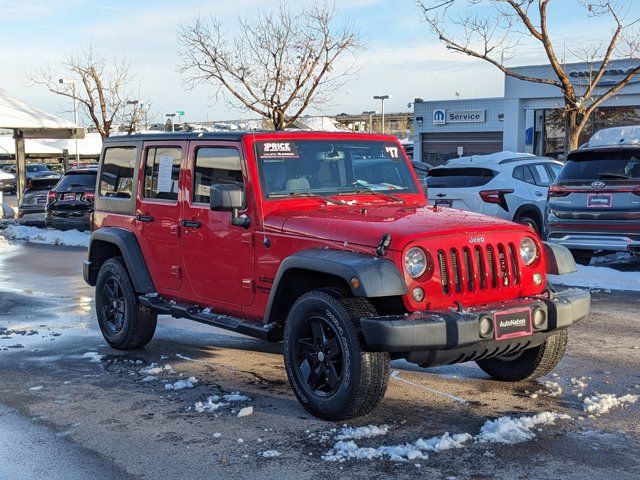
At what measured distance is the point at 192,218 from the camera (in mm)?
6789

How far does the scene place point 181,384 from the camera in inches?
254

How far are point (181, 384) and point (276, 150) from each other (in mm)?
1922

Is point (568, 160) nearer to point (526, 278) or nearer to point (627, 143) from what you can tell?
point (627, 143)

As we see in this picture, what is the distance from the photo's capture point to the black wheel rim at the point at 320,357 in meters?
5.41

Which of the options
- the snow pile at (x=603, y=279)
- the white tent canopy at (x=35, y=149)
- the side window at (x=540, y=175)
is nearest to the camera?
the snow pile at (x=603, y=279)

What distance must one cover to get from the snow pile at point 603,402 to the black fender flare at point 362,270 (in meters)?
1.61

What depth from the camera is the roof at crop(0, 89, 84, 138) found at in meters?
24.1

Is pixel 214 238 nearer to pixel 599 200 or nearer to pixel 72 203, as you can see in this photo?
pixel 599 200

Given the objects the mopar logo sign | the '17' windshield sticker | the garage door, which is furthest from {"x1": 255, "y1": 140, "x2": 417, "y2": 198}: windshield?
the mopar logo sign

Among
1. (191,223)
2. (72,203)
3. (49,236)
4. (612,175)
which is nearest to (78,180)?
(72,203)

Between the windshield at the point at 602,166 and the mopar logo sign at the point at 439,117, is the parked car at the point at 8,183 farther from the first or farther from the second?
the windshield at the point at 602,166

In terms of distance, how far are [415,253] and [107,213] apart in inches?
152

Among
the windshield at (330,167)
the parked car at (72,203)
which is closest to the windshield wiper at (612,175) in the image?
the windshield at (330,167)

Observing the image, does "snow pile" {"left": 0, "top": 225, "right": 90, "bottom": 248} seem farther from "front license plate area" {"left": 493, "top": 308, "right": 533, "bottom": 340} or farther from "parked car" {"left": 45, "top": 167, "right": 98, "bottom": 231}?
"front license plate area" {"left": 493, "top": 308, "right": 533, "bottom": 340}
